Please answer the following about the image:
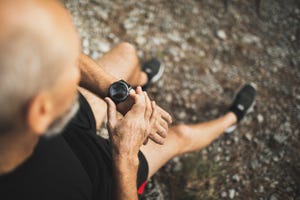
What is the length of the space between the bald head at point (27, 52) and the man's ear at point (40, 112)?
0.03 m

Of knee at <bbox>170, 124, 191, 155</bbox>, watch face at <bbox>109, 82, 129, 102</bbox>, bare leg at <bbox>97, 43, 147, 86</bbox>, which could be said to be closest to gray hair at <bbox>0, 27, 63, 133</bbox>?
watch face at <bbox>109, 82, 129, 102</bbox>

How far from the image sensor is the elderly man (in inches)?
63.9

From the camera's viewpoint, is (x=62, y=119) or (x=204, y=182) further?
(x=204, y=182)

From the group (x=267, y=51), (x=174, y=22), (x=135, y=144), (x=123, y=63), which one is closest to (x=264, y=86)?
(x=267, y=51)

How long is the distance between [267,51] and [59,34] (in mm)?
4756

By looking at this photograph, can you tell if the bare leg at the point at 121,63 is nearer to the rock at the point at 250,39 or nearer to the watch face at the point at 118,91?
the watch face at the point at 118,91

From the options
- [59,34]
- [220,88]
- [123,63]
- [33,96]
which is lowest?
[220,88]

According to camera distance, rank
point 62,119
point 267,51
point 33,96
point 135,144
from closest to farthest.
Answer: point 33,96
point 62,119
point 135,144
point 267,51

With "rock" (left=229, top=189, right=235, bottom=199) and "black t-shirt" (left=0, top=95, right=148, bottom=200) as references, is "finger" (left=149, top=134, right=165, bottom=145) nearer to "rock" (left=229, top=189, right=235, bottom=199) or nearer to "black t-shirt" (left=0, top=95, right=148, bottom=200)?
"black t-shirt" (left=0, top=95, right=148, bottom=200)

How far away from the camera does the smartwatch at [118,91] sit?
10.4 ft

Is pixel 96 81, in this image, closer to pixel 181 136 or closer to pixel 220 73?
pixel 181 136

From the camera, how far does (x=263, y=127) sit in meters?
4.93

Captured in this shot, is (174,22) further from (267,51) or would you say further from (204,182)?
(204,182)

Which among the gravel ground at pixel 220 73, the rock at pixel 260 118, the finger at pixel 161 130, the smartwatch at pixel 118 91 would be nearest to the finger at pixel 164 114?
the finger at pixel 161 130
